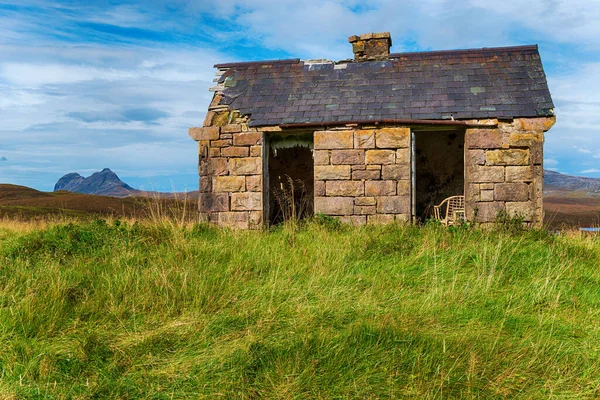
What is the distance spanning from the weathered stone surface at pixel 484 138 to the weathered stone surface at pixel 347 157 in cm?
202

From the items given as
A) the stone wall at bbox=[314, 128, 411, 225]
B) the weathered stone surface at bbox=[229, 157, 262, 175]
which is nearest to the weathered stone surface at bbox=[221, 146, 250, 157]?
the weathered stone surface at bbox=[229, 157, 262, 175]

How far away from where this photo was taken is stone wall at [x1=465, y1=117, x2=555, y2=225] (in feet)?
29.9

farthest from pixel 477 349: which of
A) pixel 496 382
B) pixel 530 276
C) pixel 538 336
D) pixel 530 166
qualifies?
pixel 530 166

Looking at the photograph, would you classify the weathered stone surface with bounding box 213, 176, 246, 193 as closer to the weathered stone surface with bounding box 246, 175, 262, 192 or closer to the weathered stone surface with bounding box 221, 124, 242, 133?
the weathered stone surface with bounding box 246, 175, 262, 192

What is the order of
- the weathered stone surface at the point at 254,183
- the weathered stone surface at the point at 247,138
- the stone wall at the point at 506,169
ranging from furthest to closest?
the weathered stone surface at the point at 247,138
the weathered stone surface at the point at 254,183
the stone wall at the point at 506,169

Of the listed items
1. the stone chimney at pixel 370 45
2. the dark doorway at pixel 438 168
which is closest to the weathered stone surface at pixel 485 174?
the stone chimney at pixel 370 45

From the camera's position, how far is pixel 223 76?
11.3 metres

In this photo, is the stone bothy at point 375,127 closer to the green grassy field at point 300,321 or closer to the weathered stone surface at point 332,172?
the weathered stone surface at point 332,172

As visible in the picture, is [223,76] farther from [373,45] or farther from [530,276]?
[530,276]

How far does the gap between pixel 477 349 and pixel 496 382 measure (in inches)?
12.5

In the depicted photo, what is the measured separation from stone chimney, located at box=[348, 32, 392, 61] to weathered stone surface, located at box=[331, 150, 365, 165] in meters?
2.86

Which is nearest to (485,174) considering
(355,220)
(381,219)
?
(381,219)

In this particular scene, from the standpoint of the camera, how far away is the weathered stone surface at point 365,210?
945 centimetres

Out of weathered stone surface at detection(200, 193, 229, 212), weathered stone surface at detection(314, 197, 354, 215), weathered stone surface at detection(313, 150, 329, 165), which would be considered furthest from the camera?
weathered stone surface at detection(200, 193, 229, 212)
